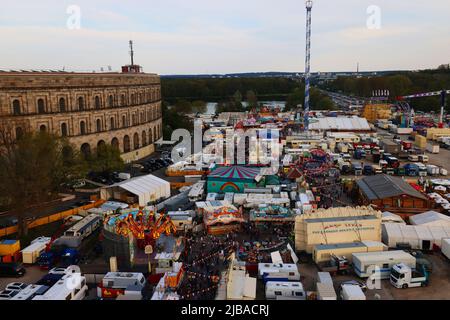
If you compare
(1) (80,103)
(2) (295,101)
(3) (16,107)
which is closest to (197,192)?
(1) (80,103)

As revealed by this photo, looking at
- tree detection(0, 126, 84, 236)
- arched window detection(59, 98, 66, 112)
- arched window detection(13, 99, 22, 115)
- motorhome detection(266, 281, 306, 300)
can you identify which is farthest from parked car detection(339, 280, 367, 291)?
arched window detection(59, 98, 66, 112)

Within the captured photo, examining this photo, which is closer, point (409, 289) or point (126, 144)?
point (409, 289)

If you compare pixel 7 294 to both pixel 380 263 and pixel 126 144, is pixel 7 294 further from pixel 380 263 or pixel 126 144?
pixel 126 144

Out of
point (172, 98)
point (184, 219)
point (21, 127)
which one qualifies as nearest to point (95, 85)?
point (21, 127)

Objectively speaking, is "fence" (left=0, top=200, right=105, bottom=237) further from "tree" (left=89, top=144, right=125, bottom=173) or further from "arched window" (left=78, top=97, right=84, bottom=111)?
"arched window" (left=78, top=97, right=84, bottom=111)

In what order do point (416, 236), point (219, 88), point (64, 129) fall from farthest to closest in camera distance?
point (219, 88) → point (64, 129) → point (416, 236)

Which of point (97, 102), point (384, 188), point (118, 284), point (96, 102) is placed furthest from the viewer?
point (97, 102)
